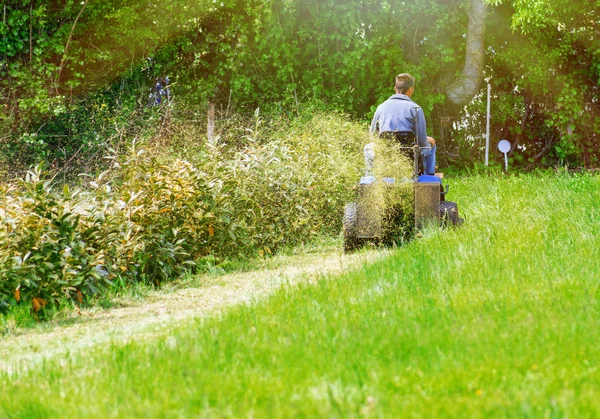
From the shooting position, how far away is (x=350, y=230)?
7.45 metres

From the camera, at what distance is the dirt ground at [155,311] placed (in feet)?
15.5

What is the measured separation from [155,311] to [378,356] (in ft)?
7.65

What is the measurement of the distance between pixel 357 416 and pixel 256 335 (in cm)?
136

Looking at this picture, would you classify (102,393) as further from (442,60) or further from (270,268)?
(442,60)

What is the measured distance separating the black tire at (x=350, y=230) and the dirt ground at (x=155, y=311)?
119mm

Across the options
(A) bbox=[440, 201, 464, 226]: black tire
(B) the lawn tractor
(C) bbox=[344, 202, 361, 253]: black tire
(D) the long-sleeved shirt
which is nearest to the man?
(D) the long-sleeved shirt

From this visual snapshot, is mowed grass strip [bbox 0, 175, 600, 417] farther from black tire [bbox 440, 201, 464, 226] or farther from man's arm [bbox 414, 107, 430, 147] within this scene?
man's arm [bbox 414, 107, 430, 147]

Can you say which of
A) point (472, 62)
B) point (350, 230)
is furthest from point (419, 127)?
point (472, 62)

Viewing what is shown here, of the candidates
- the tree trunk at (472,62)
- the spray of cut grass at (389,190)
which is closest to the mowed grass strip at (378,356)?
the spray of cut grass at (389,190)

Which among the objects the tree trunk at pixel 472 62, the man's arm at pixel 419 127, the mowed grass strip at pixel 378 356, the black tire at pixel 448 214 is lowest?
the mowed grass strip at pixel 378 356

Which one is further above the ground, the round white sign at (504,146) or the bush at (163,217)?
the round white sign at (504,146)

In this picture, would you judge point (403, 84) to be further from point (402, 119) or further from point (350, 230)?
point (350, 230)

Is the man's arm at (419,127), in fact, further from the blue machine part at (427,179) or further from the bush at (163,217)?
the bush at (163,217)

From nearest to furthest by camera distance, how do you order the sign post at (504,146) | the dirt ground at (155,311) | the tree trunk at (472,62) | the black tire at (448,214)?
1. the dirt ground at (155,311)
2. the black tire at (448,214)
3. the tree trunk at (472,62)
4. the sign post at (504,146)
